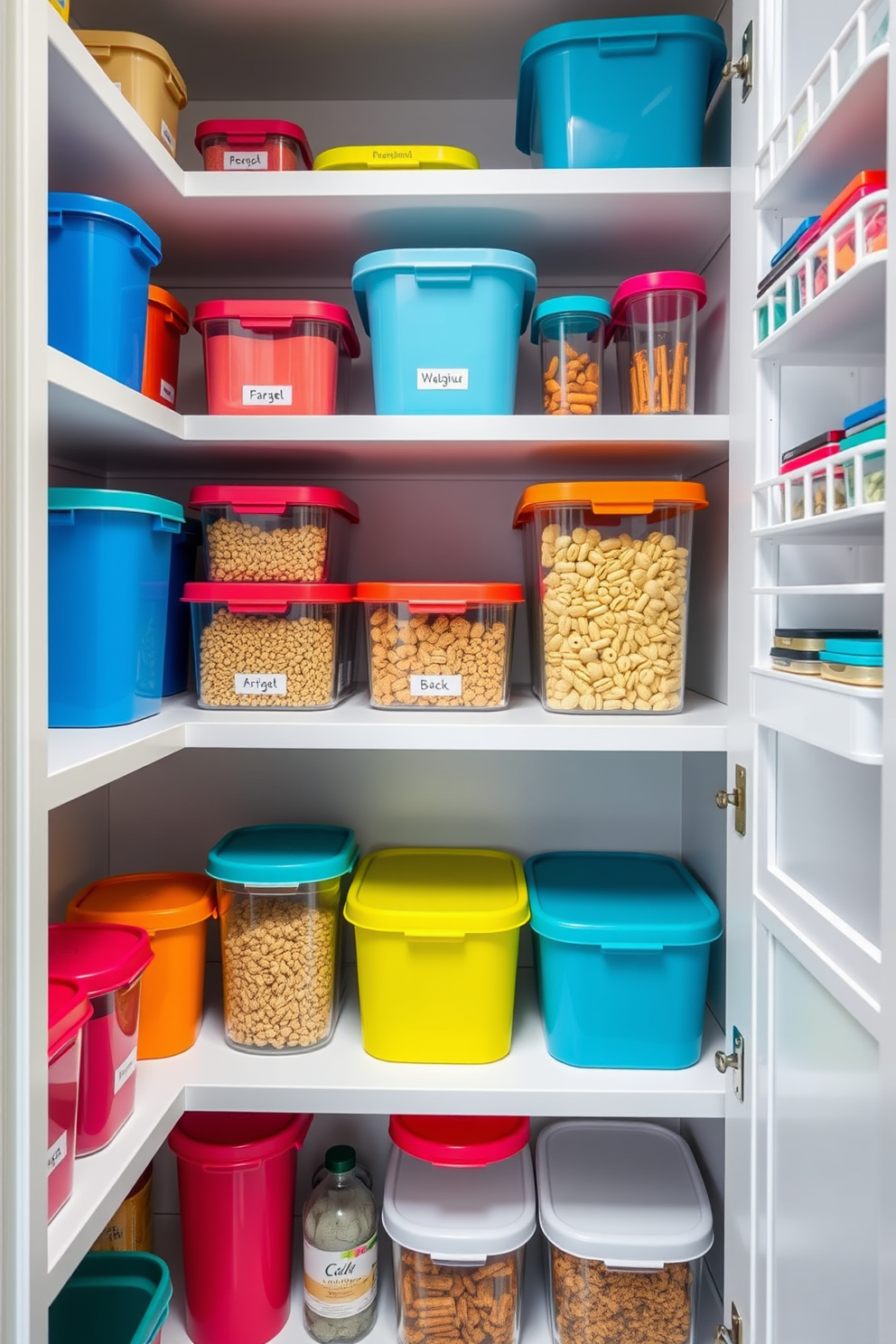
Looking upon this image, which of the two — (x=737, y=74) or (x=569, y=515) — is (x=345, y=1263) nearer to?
(x=569, y=515)

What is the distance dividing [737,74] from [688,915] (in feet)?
3.39

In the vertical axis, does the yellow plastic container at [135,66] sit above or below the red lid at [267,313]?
above

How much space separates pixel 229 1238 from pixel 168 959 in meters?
0.41

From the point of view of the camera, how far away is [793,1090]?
34.1 inches

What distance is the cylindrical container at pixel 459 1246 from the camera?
1.15 m

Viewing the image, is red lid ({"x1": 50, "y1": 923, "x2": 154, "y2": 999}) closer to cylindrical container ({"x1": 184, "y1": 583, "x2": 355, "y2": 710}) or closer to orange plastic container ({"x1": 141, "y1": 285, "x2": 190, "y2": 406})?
cylindrical container ({"x1": 184, "y1": 583, "x2": 355, "y2": 710})

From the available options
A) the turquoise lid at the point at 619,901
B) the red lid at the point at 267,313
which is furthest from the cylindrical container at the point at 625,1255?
the red lid at the point at 267,313

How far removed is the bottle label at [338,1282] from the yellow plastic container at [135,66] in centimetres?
151

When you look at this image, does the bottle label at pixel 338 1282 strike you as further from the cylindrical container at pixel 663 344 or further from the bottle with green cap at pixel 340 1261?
the cylindrical container at pixel 663 344

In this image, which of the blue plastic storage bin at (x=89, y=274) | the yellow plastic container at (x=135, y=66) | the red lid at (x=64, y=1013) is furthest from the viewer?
the yellow plastic container at (x=135, y=66)

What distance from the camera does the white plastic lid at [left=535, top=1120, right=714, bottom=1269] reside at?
1.14 meters

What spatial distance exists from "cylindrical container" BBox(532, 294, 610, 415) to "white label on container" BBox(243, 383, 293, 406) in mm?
350

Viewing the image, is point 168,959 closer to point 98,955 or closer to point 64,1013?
point 98,955

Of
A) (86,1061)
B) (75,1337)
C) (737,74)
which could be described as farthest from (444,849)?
Result: (737,74)
